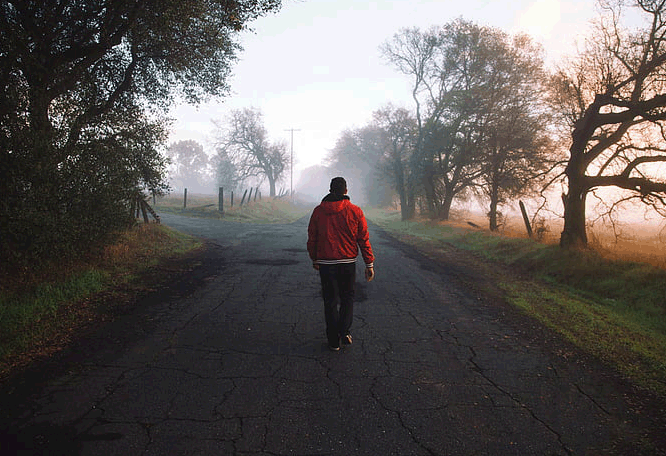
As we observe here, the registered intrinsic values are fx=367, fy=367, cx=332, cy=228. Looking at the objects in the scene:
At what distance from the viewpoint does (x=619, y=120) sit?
1009 cm

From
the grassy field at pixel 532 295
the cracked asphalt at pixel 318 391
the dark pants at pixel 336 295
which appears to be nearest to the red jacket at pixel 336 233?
the dark pants at pixel 336 295

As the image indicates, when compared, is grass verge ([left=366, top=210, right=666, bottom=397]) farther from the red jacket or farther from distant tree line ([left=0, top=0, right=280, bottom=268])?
distant tree line ([left=0, top=0, right=280, bottom=268])

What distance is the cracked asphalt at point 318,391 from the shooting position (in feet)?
9.50

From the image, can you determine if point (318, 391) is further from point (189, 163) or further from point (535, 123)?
point (189, 163)

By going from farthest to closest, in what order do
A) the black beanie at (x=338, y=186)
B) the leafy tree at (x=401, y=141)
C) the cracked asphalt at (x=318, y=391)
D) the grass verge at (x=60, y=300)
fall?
1. the leafy tree at (x=401, y=141)
2. the black beanie at (x=338, y=186)
3. the grass verge at (x=60, y=300)
4. the cracked asphalt at (x=318, y=391)

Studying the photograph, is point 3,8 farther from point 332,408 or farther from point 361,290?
point 332,408

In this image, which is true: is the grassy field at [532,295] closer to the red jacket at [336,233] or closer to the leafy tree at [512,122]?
the red jacket at [336,233]

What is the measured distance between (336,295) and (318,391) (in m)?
1.37

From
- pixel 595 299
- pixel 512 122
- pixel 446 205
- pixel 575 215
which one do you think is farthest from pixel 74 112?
pixel 446 205

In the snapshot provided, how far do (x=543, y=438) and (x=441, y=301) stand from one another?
4110 millimetres

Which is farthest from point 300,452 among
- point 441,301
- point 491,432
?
point 441,301

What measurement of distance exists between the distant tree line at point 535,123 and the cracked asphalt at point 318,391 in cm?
759

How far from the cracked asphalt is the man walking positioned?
367 mm

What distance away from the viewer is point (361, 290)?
768 centimetres
